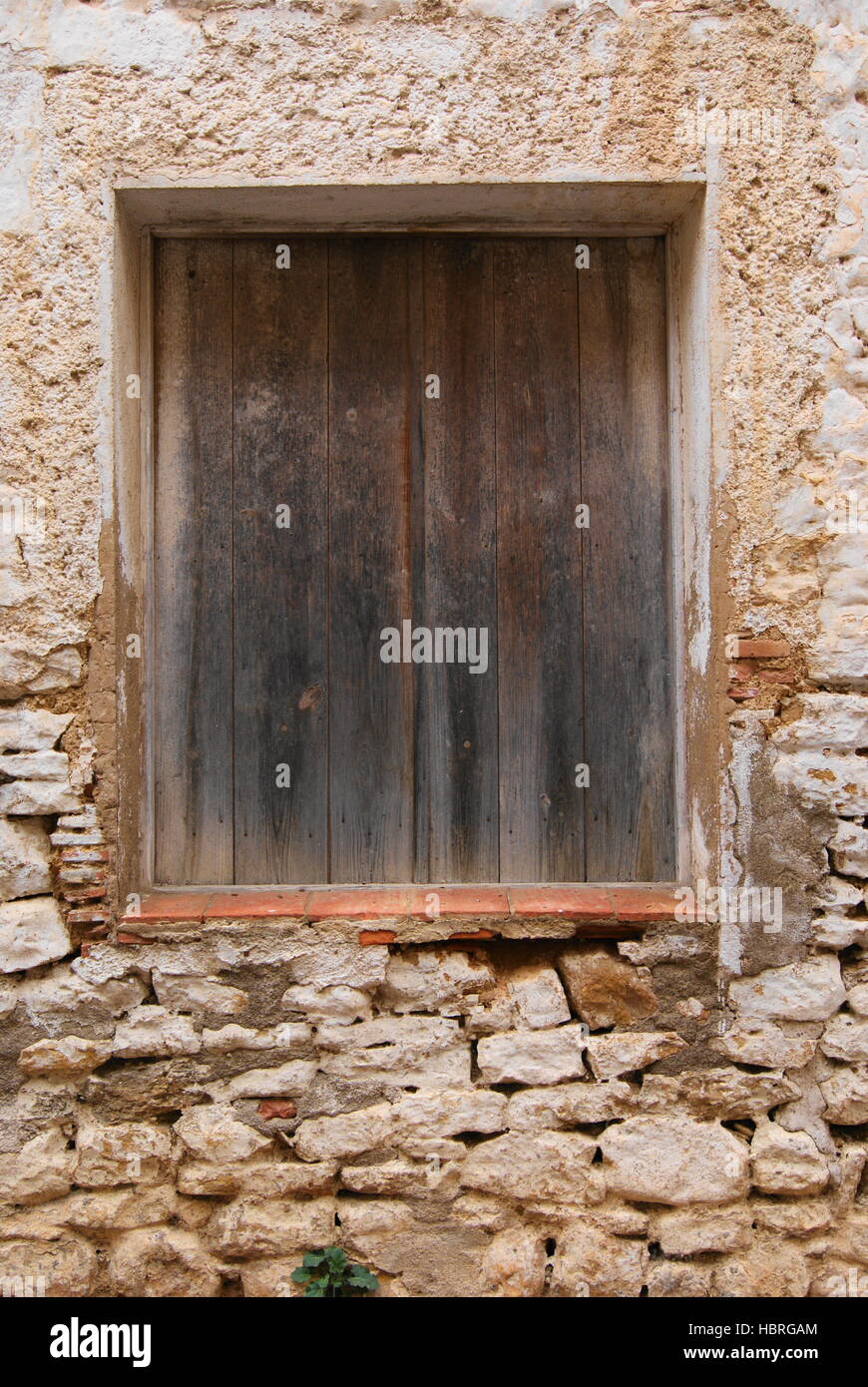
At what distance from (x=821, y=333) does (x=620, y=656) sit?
2.94ft

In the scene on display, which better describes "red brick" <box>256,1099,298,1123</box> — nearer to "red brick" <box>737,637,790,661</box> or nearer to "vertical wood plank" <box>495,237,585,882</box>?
"vertical wood plank" <box>495,237,585,882</box>

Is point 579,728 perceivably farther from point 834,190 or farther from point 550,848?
point 834,190

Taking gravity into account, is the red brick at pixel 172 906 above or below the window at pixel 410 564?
below

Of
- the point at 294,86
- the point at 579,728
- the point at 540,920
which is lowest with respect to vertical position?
the point at 540,920

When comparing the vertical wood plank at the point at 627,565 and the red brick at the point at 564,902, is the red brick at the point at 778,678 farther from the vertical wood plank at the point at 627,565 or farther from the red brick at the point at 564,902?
the red brick at the point at 564,902

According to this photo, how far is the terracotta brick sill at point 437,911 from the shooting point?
2.23 m

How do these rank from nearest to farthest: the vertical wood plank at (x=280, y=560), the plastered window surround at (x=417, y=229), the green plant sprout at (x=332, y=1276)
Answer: the green plant sprout at (x=332, y=1276), the plastered window surround at (x=417, y=229), the vertical wood plank at (x=280, y=560)

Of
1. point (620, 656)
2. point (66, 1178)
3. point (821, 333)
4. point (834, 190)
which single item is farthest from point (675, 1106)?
point (834, 190)

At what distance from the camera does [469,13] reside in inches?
87.4

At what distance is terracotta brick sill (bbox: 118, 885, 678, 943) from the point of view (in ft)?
7.33

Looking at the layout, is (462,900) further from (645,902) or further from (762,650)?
(762,650)

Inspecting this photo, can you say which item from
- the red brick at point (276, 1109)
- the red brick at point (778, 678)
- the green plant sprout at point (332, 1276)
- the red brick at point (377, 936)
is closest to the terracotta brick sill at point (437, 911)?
the red brick at point (377, 936)

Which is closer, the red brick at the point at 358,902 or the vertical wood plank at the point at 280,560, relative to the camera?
the red brick at the point at 358,902

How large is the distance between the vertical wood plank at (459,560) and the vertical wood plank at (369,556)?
58 millimetres
